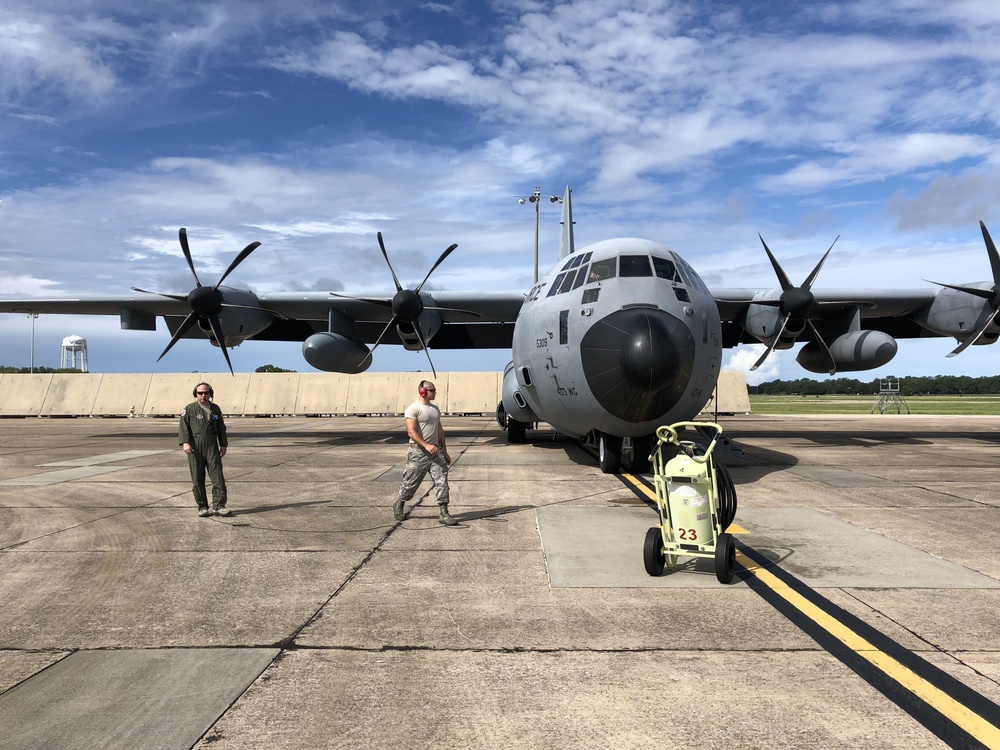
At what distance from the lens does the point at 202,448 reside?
8.80 m

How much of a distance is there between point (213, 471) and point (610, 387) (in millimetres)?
5580

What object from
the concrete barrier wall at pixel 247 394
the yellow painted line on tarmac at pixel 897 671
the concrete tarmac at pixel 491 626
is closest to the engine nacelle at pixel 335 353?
the concrete tarmac at pixel 491 626

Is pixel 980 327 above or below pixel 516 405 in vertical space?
above

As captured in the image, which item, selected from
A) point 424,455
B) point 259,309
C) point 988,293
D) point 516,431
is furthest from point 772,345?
point 259,309

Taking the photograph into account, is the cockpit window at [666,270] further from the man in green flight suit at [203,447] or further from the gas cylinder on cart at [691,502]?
the man in green flight suit at [203,447]

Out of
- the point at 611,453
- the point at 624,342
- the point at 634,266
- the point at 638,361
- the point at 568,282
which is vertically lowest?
the point at 611,453

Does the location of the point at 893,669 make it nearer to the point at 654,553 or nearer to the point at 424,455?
the point at 654,553

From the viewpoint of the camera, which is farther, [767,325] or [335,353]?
[335,353]

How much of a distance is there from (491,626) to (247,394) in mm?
41041

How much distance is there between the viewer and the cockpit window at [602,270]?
1096 centimetres

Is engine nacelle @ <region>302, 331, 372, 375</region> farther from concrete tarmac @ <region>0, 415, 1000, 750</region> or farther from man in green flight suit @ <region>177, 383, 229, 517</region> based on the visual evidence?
man in green flight suit @ <region>177, 383, 229, 517</region>

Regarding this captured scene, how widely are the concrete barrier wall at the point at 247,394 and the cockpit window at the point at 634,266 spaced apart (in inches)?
1190

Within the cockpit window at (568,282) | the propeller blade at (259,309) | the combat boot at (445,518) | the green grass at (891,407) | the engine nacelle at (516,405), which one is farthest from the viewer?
the green grass at (891,407)

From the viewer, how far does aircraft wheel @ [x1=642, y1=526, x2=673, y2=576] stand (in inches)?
224
